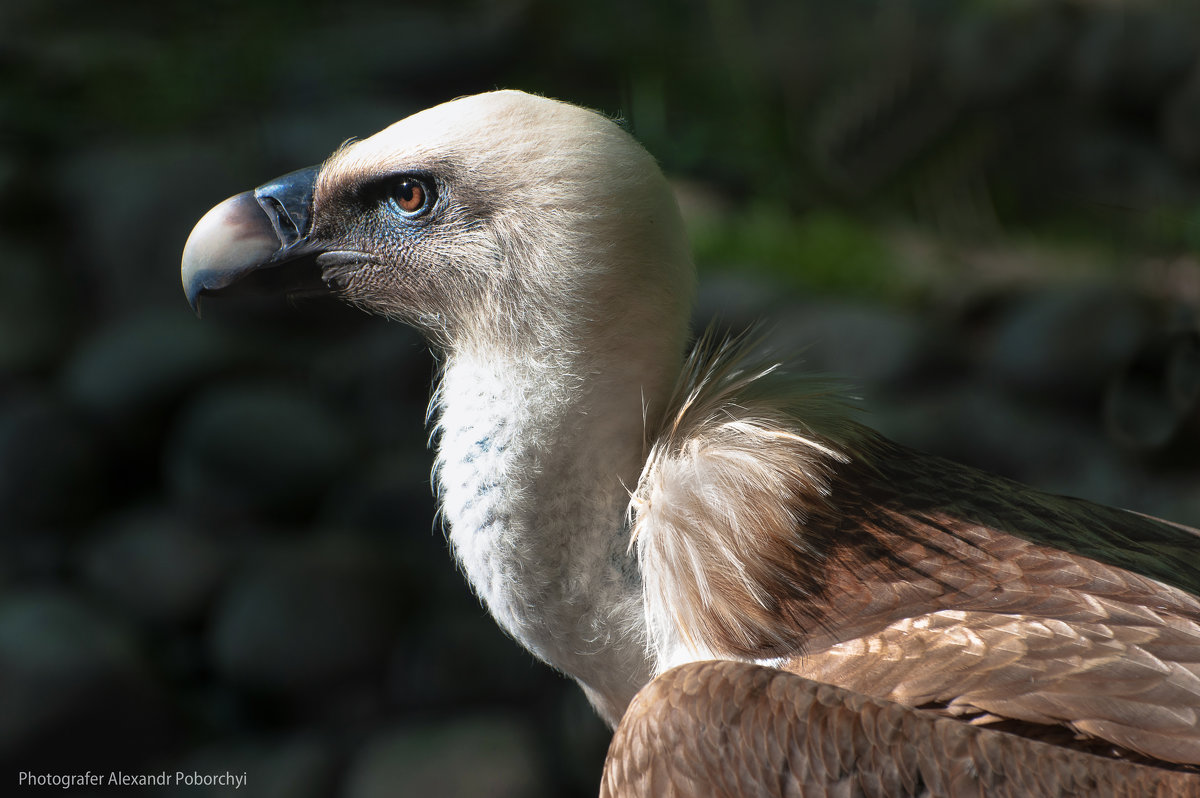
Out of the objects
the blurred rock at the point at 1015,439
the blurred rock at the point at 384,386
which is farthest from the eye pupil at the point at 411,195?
the blurred rock at the point at 384,386

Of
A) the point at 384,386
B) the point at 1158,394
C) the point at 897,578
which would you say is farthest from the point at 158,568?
the point at 897,578

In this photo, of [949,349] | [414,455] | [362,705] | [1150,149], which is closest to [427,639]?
[362,705]

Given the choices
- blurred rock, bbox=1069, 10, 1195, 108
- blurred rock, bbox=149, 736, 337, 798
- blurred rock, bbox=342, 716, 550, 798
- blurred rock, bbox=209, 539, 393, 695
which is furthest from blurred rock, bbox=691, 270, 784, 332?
blurred rock, bbox=1069, 10, 1195, 108

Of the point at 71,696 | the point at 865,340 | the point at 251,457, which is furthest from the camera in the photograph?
the point at 865,340

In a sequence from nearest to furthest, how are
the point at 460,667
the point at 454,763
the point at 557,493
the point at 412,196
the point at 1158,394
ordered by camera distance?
the point at 557,493 < the point at 412,196 < the point at 1158,394 < the point at 454,763 < the point at 460,667

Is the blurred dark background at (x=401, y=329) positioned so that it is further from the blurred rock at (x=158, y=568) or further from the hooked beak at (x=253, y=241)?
the hooked beak at (x=253, y=241)

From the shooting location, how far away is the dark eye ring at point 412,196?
1.72 m

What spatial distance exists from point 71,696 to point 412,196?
328 cm

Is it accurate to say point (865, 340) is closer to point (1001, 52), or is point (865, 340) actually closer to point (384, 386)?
point (384, 386)

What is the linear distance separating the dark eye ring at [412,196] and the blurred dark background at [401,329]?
432 mm

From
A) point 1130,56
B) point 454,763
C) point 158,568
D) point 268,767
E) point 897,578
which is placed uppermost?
point 897,578

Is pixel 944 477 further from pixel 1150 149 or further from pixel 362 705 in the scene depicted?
pixel 1150 149

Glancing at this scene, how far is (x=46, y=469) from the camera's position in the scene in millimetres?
5465

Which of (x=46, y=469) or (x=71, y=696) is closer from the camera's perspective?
(x=71, y=696)
